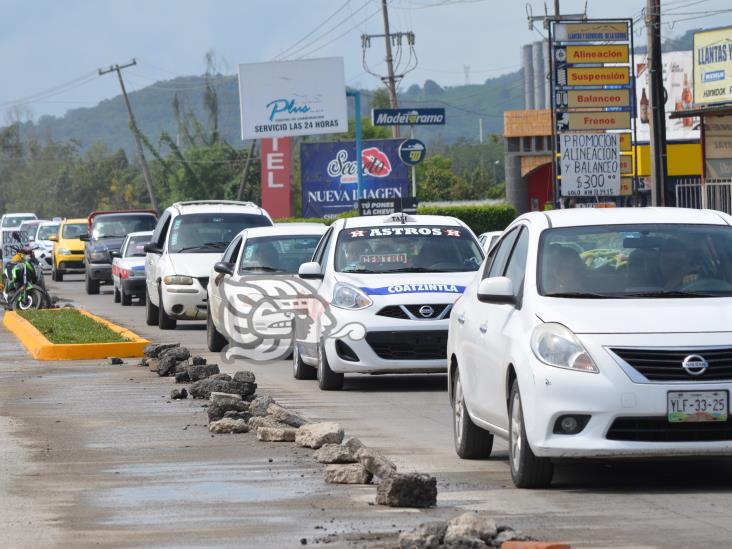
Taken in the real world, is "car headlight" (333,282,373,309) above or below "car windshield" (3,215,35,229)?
above

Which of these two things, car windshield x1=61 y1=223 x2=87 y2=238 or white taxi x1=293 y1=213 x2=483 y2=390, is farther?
car windshield x1=61 y1=223 x2=87 y2=238

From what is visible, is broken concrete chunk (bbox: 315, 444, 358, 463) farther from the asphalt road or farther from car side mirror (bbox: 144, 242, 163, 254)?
car side mirror (bbox: 144, 242, 163, 254)

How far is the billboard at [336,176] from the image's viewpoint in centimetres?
6519

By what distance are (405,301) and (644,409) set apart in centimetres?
680

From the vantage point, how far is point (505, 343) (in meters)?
9.35

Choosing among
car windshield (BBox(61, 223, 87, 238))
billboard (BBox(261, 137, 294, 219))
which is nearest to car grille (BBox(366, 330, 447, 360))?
car windshield (BBox(61, 223, 87, 238))

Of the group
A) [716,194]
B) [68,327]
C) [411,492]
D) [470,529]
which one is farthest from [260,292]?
[716,194]

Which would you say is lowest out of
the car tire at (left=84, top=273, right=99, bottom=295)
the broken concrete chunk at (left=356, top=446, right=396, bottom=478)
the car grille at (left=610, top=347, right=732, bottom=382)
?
the car tire at (left=84, top=273, right=99, bottom=295)

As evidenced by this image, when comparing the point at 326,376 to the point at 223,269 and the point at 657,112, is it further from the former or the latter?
the point at 657,112

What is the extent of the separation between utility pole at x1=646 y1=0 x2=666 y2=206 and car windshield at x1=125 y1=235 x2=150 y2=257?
1199cm

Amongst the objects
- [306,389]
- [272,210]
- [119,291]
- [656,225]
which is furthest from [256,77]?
[656,225]

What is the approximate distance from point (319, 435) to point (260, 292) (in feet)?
27.9

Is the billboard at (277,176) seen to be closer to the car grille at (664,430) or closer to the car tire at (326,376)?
the car tire at (326,376)

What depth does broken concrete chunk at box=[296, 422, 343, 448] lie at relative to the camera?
11.0m
